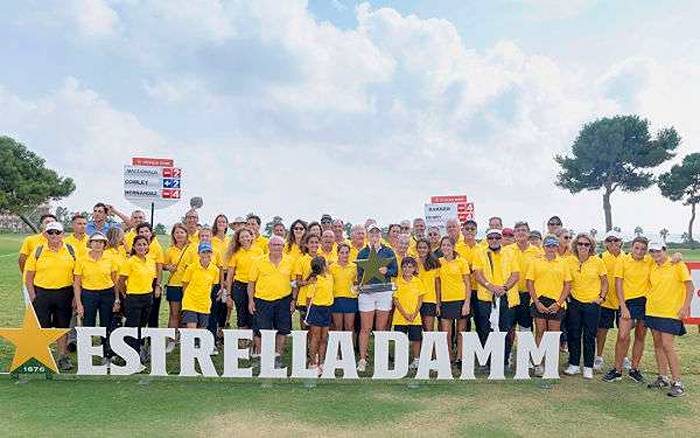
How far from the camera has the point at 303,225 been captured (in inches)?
287

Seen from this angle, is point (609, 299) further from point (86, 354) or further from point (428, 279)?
point (86, 354)

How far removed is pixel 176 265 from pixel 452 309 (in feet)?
11.1

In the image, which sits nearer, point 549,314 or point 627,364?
point 549,314

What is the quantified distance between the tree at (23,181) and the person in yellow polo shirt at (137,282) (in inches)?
1418

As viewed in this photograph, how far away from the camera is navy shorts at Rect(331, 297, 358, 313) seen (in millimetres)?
6500

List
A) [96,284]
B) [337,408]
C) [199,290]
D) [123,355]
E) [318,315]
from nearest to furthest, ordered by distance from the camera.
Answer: [337,408], [123,355], [96,284], [318,315], [199,290]

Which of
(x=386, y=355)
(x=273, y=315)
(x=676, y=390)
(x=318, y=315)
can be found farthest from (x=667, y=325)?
(x=273, y=315)

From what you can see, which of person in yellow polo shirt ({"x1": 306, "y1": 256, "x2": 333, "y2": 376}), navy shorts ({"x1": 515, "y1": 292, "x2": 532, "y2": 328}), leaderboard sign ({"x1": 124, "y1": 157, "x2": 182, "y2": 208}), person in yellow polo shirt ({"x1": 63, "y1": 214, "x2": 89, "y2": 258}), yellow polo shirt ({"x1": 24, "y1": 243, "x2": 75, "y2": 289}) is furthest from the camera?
leaderboard sign ({"x1": 124, "y1": 157, "x2": 182, "y2": 208})

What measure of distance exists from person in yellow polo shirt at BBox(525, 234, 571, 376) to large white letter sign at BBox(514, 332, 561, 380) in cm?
18

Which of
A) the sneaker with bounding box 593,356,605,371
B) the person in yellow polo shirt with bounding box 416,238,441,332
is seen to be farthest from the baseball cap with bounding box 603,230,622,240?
the person in yellow polo shirt with bounding box 416,238,441,332

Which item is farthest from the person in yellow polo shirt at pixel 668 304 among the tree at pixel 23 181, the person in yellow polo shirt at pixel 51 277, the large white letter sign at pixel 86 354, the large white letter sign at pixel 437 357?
the tree at pixel 23 181

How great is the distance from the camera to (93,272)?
6.20 m

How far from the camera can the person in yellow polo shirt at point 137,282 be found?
636cm

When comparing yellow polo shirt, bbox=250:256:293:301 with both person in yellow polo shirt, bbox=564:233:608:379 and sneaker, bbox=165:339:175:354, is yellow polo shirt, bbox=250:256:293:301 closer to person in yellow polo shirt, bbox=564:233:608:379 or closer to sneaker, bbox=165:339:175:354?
sneaker, bbox=165:339:175:354
